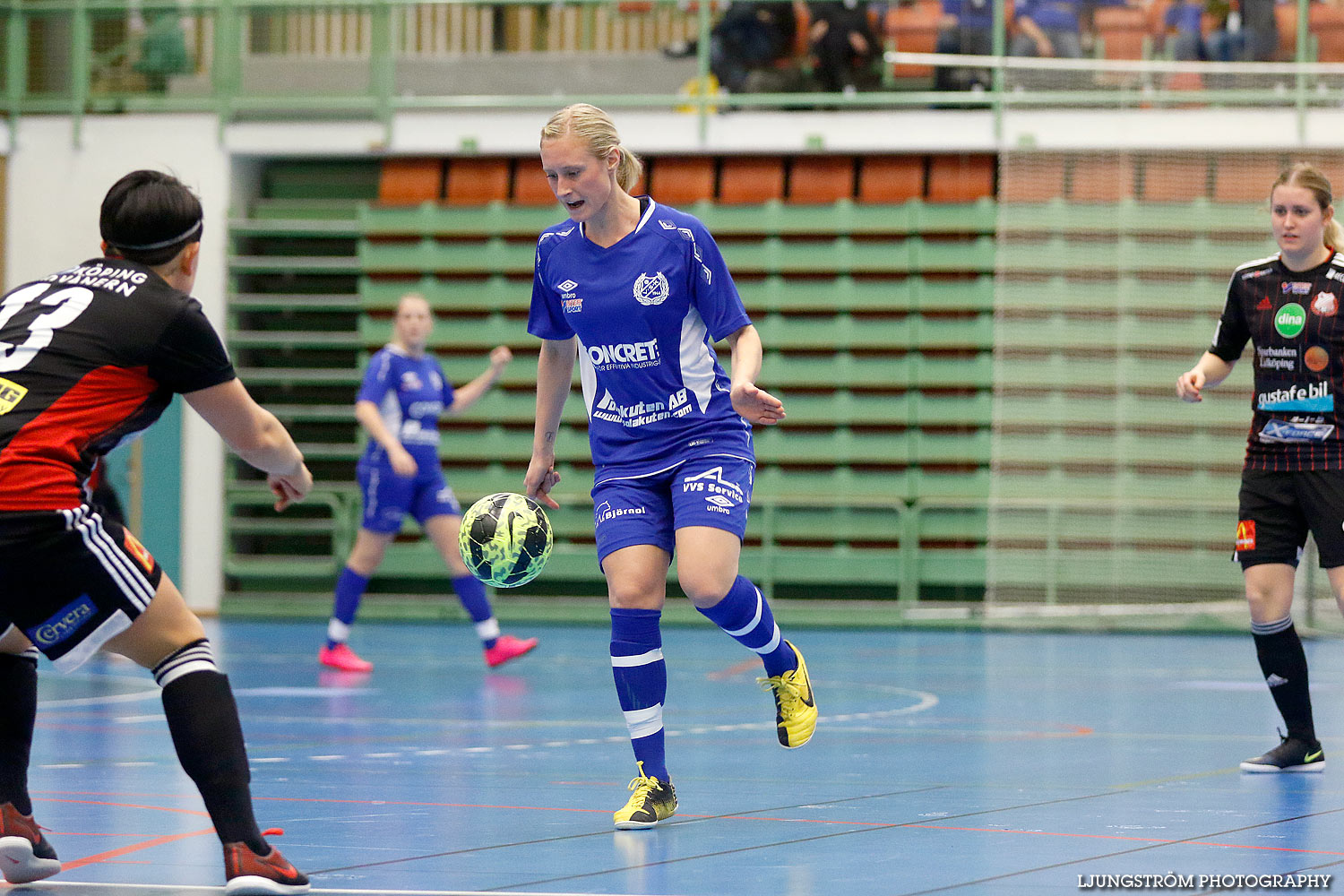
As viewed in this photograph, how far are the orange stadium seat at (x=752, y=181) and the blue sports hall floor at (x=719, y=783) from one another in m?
5.33

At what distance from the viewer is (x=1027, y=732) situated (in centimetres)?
726

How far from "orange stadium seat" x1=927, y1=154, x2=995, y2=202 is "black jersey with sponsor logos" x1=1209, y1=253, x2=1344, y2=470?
8.22 metres

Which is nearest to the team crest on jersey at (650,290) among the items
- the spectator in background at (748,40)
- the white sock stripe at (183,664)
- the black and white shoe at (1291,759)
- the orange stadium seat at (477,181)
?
the white sock stripe at (183,664)

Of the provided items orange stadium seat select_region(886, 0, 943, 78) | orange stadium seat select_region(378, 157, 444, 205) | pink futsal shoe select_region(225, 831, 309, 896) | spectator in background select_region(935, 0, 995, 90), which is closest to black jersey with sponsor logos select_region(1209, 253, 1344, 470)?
pink futsal shoe select_region(225, 831, 309, 896)

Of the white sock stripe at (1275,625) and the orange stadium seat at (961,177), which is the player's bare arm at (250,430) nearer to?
the white sock stripe at (1275,625)

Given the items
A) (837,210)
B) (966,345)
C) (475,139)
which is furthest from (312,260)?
(966,345)

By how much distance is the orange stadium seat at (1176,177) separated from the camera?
1343 cm

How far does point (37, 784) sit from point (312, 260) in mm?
10001

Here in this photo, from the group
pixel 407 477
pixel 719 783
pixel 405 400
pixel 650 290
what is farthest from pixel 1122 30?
pixel 650 290

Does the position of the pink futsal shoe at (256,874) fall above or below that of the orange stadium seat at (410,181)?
below

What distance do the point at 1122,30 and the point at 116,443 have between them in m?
11.5

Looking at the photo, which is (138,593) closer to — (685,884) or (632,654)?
(685,884)

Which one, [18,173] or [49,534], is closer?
[49,534]

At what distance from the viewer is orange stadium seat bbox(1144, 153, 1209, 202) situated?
13.4 metres
